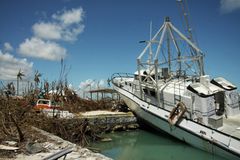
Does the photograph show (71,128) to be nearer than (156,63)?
Yes

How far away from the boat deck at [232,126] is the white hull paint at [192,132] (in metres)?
0.64

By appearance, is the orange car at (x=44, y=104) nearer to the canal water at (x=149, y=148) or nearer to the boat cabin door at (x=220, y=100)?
the canal water at (x=149, y=148)

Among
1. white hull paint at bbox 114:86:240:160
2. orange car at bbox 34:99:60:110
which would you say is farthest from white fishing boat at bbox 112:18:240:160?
orange car at bbox 34:99:60:110

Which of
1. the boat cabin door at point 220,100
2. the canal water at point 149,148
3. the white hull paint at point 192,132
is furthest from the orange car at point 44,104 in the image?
the boat cabin door at point 220,100

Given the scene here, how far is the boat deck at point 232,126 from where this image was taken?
37.5 feet

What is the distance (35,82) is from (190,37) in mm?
11600

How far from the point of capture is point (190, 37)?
709 inches

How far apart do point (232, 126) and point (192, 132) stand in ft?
6.63

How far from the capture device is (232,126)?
12.3 m

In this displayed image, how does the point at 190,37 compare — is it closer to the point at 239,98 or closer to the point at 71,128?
the point at 239,98

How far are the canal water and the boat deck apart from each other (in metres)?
1.33

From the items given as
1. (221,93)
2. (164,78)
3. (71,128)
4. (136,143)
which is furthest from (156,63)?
(71,128)

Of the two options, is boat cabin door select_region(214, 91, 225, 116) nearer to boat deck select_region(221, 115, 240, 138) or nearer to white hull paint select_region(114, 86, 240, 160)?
boat deck select_region(221, 115, 240, 138)

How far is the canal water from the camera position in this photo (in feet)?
38.6
